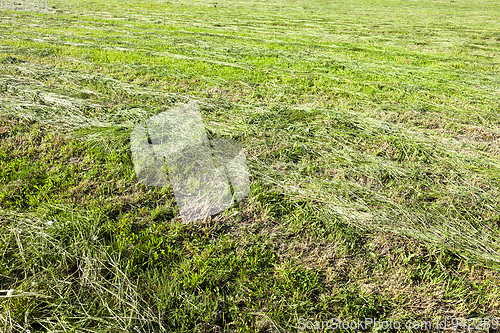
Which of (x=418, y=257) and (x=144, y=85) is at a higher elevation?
(x=144, y=85)

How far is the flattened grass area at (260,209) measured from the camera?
1724mm

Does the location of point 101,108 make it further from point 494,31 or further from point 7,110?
point 494,31

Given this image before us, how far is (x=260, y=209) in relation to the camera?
8.14ft

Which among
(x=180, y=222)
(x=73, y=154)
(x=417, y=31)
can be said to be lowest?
(x=180, y=222)

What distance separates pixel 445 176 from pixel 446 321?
70.8 inches

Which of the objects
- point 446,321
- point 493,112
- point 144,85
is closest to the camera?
point 446,321

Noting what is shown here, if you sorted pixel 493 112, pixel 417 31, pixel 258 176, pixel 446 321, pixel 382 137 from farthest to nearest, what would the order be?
pixel 417 31
pixel 493 112
pixel 382 137
pixel 258 176
pixel 446 321

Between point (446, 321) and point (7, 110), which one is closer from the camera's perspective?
point (446, 321)

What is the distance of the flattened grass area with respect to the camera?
1.72 metres

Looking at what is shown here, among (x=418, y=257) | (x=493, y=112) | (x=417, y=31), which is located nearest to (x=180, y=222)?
(x=418, y=257)

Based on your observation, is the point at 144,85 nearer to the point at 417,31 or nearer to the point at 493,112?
the point at 493,112

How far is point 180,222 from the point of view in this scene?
2291mm

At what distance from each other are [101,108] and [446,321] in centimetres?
470

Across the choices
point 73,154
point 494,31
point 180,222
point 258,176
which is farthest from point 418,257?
point 494,31
